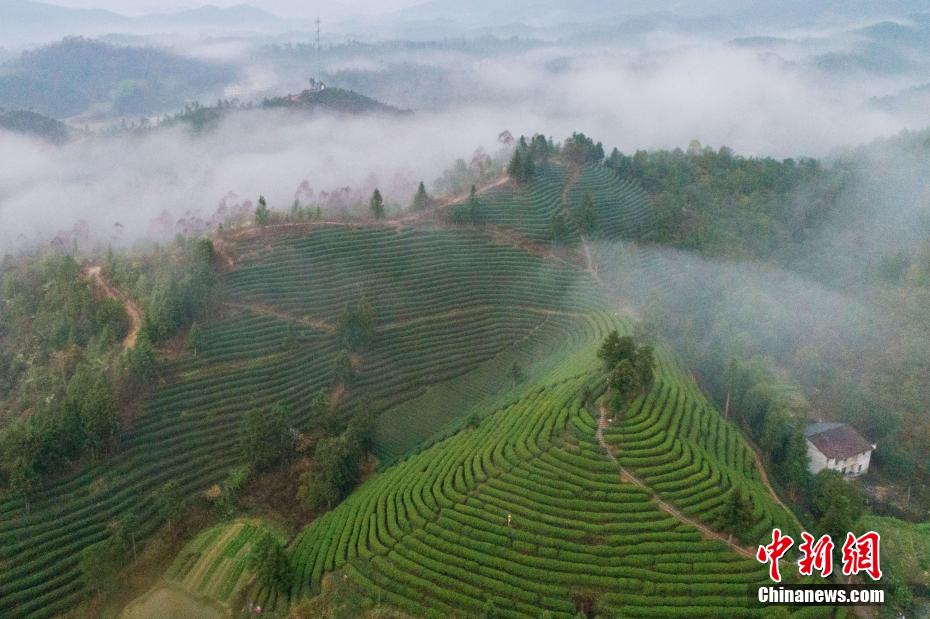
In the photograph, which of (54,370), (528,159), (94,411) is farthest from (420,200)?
(94,411)

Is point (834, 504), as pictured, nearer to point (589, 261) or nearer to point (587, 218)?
point (589, 261)

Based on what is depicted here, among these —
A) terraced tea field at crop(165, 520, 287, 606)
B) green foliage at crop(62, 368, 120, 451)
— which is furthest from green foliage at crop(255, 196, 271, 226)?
terraced tea field at crop(165, 520, 287, 606)

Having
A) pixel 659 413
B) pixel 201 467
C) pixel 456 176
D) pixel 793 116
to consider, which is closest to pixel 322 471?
pixel 201 467

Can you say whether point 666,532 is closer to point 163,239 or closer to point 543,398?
point 543,398

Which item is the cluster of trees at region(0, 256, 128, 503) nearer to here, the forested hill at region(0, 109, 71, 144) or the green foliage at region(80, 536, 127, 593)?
the green foliage at region(80, 536, 127, 593)

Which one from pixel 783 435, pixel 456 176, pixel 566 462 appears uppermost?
pixel 456 176
